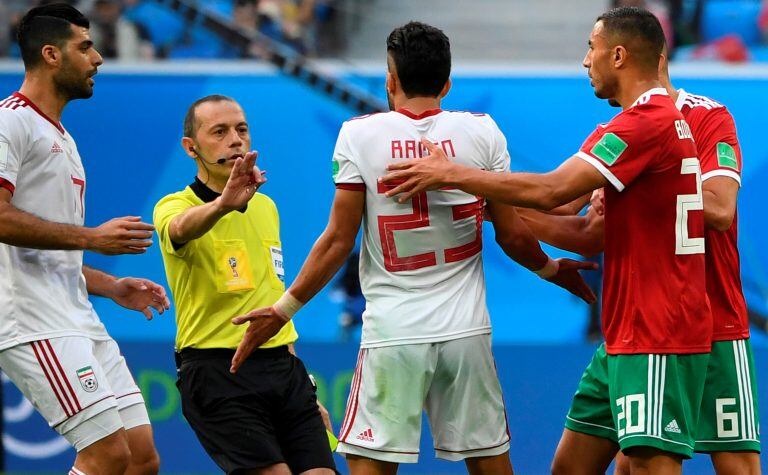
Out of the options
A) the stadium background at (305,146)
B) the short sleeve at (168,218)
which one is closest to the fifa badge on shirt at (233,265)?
the short sleeve at (168,218)

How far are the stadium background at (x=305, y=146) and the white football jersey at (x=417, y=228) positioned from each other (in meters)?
5.50

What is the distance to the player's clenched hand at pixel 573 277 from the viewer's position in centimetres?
520

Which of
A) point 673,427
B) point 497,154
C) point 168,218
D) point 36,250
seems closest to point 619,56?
point 497,154

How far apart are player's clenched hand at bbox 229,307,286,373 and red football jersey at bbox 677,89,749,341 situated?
1.84 m

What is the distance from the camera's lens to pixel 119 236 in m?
4.99

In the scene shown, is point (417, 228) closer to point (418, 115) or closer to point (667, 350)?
point (418, 115)

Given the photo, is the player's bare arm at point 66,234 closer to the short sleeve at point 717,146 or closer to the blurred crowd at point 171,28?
the short sleeve at point 717,146

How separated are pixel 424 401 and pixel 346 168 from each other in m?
1.01

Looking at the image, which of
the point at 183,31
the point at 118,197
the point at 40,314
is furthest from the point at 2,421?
the point at 40,314

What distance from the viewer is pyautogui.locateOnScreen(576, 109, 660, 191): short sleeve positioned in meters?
4.49

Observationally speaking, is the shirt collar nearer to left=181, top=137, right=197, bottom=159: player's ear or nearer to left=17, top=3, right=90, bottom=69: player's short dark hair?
left=181, top=137, right=197, bottom=159: player's ear

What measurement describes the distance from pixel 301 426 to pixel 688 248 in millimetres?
1928

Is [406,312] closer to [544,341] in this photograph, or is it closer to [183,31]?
[544,341]

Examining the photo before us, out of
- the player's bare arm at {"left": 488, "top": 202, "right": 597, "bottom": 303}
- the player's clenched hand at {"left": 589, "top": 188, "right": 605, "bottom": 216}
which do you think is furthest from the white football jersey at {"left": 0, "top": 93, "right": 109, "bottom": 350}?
the player's clenched hand at {"left": 589, "top": 188, "right": 605, "bottom": 216}
